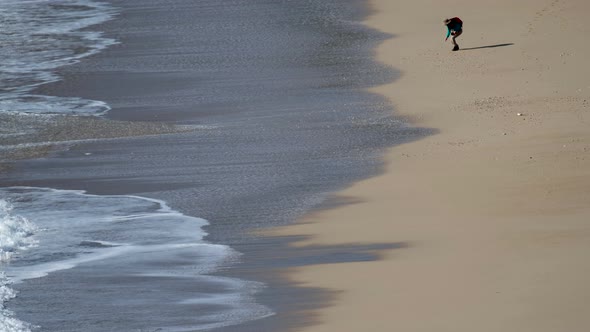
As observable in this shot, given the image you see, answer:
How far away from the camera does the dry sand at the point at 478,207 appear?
28.6ft

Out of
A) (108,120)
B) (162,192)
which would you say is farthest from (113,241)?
(108,120)

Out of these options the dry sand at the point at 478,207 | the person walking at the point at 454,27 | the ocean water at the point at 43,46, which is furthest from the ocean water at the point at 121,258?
the person walking at the point at 454,27

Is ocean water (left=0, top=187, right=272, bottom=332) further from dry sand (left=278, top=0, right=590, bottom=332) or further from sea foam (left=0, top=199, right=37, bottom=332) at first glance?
dry sand (left=278, top=0, right=590, bottom=332)

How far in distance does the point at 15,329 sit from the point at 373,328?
8.82 feet

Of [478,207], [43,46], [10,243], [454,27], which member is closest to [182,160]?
[10,243]

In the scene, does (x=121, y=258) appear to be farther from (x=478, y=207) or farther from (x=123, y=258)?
(x=478, y=207)

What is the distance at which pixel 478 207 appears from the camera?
1198 cm

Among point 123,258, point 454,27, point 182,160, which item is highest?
point 454,27

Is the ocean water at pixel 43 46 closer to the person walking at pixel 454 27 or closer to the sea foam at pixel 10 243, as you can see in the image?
the sea foam at pixel 10 243

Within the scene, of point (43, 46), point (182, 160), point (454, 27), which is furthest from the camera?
point (43, 46)

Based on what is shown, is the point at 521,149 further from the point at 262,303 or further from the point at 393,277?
the point at 262,303

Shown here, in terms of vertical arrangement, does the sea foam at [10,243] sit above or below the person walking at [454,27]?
below

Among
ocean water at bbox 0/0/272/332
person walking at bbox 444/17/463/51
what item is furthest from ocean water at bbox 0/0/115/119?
person walking at bbox 444/17/463/51

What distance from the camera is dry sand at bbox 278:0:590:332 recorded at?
28.6ft
